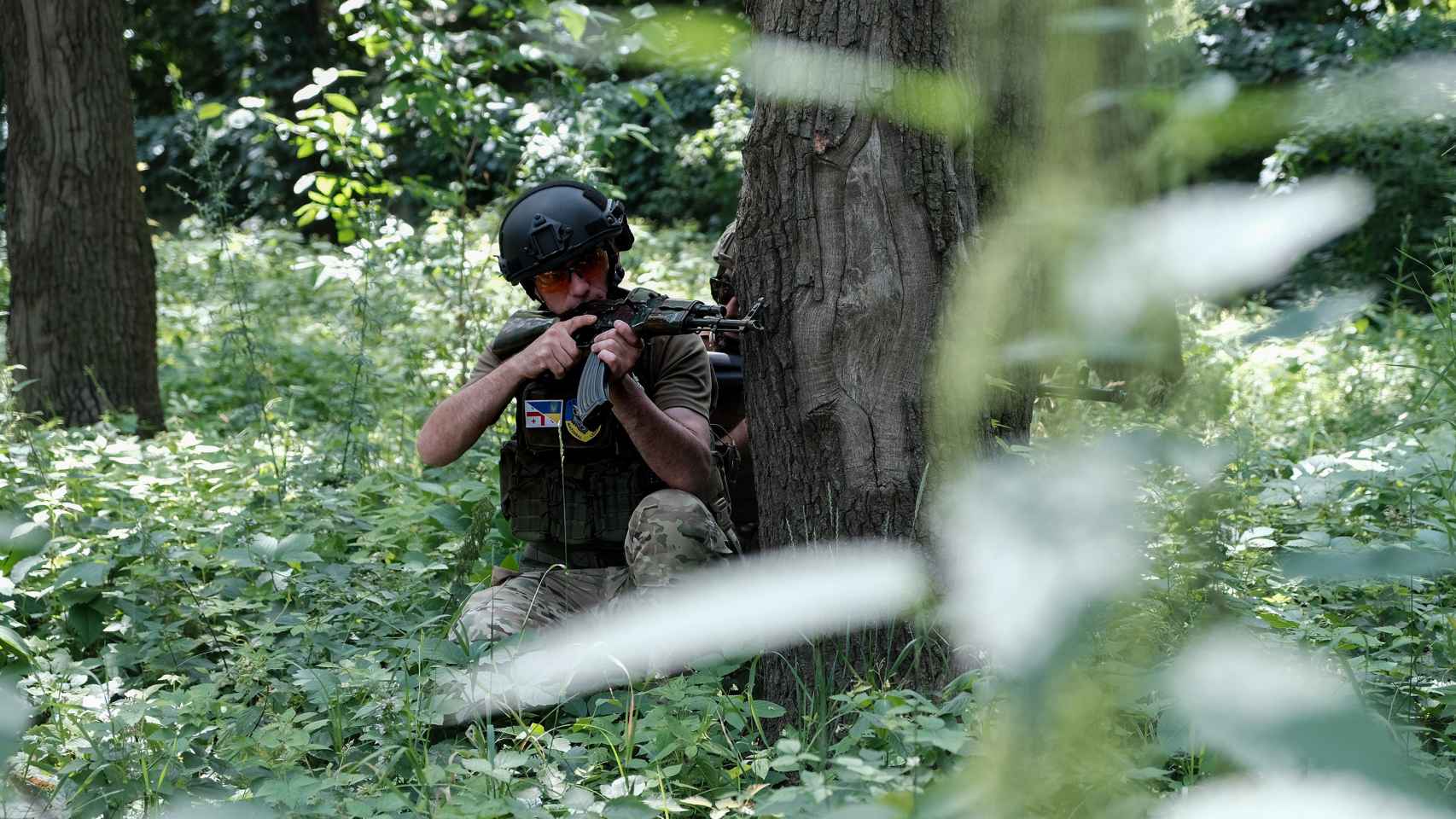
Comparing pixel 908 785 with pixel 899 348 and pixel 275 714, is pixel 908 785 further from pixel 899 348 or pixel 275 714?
pixel 275 714

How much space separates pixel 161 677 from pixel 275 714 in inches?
25.3

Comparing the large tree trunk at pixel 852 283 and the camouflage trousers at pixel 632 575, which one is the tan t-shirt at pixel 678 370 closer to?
the camouflage trousers at pixel 632 575

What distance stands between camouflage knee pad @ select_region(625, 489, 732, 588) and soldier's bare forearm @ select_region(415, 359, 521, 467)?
446 mm

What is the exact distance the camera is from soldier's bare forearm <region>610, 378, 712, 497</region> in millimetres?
2822

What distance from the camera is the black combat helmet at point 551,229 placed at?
3000mm

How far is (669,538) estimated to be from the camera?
279 cm

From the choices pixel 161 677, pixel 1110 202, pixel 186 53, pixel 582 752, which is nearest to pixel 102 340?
pixel 161 677

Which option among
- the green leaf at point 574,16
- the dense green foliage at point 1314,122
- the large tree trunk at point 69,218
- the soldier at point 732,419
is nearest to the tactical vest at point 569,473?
the soldier at point 732,419

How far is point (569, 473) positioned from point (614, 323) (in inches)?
17.8

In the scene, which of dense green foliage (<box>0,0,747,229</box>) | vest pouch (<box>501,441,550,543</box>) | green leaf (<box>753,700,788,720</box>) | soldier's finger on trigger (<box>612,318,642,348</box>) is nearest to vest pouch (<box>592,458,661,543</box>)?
vest pouch (<box>501,441,550,543</box>)

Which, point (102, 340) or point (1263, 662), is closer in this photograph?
point (1263, 662)

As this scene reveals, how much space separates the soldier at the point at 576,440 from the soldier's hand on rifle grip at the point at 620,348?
50 mm

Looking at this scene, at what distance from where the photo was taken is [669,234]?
12141mm

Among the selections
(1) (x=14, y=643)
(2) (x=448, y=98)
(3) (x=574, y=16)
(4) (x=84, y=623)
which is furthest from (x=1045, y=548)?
(2) (x=448, y=98)
